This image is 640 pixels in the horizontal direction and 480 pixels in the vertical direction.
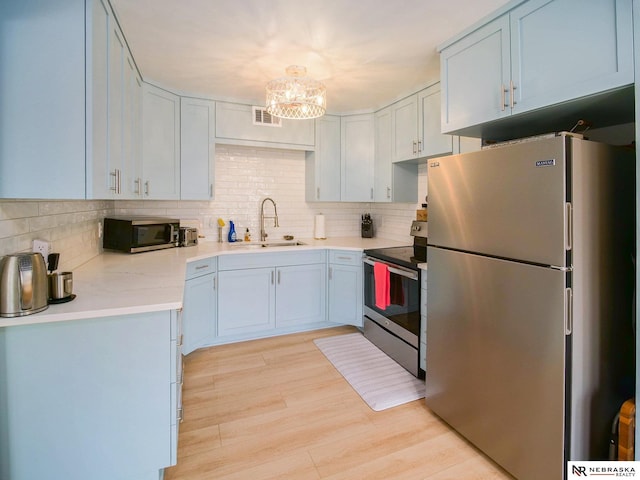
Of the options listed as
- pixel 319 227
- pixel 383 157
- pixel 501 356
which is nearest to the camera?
pixel 501 356

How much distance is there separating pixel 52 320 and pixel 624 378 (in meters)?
2.50

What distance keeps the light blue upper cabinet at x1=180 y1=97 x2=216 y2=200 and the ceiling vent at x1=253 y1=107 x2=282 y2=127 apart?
1.36 feet

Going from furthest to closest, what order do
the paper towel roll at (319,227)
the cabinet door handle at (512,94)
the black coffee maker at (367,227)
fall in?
1. the black coffee maker at (367,227)
2. the paper towel roll at (319,227)
3. the cabinet door handle at (512,94)

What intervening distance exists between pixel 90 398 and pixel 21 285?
537mm

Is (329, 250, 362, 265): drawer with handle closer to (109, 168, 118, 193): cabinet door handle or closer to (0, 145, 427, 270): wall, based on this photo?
(0, 145, 427, 270): wall

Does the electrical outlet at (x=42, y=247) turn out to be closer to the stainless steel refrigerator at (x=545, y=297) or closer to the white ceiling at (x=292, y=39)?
the white ceiling at (x=292, y=39)

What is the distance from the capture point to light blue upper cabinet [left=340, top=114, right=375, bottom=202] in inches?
147

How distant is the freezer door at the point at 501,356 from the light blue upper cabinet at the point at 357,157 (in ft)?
6.08

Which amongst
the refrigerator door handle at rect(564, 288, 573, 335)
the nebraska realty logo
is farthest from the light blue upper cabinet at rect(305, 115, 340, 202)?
the nebraska realty logo

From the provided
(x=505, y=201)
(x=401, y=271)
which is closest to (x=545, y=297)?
(x=505, y=201)

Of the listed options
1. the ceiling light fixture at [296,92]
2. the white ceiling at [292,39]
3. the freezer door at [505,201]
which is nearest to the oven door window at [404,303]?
the freezer door at [505,201]

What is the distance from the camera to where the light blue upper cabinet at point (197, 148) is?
317 cm

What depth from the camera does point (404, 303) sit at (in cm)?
268

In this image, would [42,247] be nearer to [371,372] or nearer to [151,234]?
[151,234]
